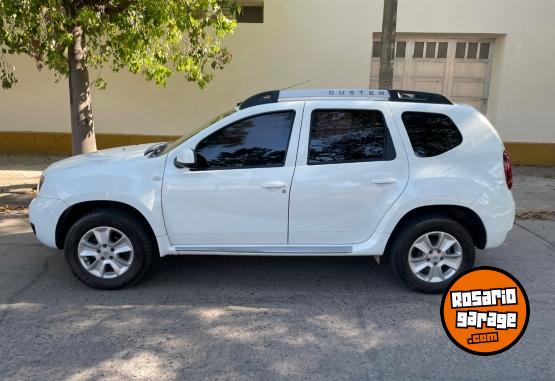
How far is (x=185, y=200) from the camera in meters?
4.02

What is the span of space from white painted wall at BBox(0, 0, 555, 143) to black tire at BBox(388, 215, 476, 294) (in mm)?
6429

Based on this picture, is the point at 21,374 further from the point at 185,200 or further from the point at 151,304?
the point at 185,200

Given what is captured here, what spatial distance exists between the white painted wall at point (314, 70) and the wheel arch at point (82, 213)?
6.23 metres

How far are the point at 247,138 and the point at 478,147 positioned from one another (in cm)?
197

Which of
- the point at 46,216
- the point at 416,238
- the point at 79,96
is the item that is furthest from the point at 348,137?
the point at 79,96

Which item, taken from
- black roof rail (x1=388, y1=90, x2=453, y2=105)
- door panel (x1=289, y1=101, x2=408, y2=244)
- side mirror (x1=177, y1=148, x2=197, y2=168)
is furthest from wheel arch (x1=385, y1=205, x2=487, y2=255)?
side mirror (x1=177, y1=148, x2=197, y2=168)

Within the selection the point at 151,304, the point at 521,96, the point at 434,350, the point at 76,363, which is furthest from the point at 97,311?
the point at 521,96

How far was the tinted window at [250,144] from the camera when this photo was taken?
407cm

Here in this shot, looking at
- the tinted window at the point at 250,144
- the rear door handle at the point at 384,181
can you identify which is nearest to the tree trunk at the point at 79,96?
the tinted window at the point at 250,144

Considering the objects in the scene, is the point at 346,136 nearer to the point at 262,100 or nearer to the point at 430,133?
the point at 430,133

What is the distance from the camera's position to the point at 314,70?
9984 mm

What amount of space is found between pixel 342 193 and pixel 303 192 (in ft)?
1.07

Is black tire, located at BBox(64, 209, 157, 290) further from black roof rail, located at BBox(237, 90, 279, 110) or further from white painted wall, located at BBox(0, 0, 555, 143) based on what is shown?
white painted wall, located at BBox(0, 0, 555, 143)

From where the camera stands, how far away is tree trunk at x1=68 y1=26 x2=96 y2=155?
680 centimetres
